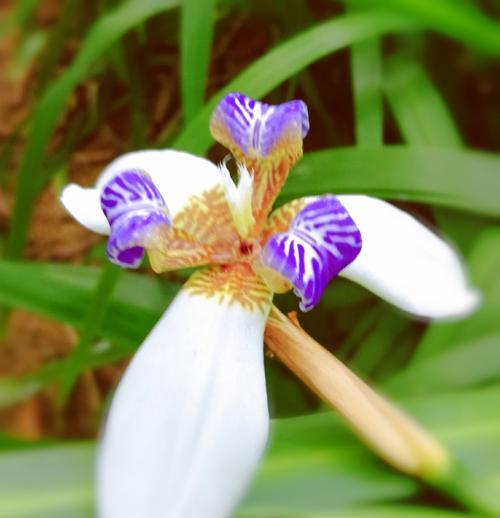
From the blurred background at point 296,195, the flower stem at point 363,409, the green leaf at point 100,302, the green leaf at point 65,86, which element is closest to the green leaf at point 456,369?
the blurred background at point 296,195

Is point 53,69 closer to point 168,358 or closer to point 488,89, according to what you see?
point 488,89

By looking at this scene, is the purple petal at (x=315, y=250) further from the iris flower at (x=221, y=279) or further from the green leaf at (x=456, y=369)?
the green leaf at (x=456, y=369)

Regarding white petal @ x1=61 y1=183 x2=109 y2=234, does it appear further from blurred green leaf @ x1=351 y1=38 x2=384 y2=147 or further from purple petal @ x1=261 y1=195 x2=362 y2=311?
blurred green leaf @ x1=351 y1=38 x2=384 y2=147

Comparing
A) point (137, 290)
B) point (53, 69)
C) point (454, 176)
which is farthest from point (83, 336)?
point (53, 69)

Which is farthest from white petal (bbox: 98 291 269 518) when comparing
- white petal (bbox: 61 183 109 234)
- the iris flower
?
white petal (bbox: 61 183 109 234)

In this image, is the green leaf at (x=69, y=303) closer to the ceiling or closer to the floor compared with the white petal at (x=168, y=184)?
closer to the floor

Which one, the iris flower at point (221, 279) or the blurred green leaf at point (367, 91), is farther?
the blurred green leaf at point (367, 91)

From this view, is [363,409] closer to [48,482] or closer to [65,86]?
[48,482]
